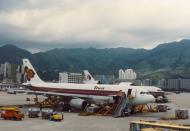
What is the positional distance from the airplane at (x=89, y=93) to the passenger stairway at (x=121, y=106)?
2.46 feet

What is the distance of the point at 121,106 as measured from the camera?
5259 cm

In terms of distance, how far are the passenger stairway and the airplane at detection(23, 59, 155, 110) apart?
2.46ft

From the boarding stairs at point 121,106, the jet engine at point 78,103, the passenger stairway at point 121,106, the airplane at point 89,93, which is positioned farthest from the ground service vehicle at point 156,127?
the jet engine at point 78,103

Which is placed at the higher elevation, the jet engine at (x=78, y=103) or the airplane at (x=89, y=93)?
the airplane at (x=89, y=93)

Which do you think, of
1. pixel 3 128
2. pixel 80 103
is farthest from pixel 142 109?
pixel 3 128

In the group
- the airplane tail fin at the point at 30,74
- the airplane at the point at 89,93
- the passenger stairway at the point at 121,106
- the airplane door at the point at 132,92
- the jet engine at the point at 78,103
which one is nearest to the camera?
the passenger stairway at the point at 121,106

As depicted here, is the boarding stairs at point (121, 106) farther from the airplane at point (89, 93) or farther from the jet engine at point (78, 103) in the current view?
the jet engine at point (78, 103)

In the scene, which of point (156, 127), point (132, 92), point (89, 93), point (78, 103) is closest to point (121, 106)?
point (132, 92)

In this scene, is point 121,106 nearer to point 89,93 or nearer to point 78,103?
point 89,93

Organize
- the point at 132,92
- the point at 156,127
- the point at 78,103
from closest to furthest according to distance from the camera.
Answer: the point at 156,127 < the point at 132,92 < the point at 78,103

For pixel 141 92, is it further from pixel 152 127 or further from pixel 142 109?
pixel 152 127

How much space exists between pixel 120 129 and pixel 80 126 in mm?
4554

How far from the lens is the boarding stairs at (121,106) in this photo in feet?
168

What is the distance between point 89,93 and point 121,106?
308 inches
